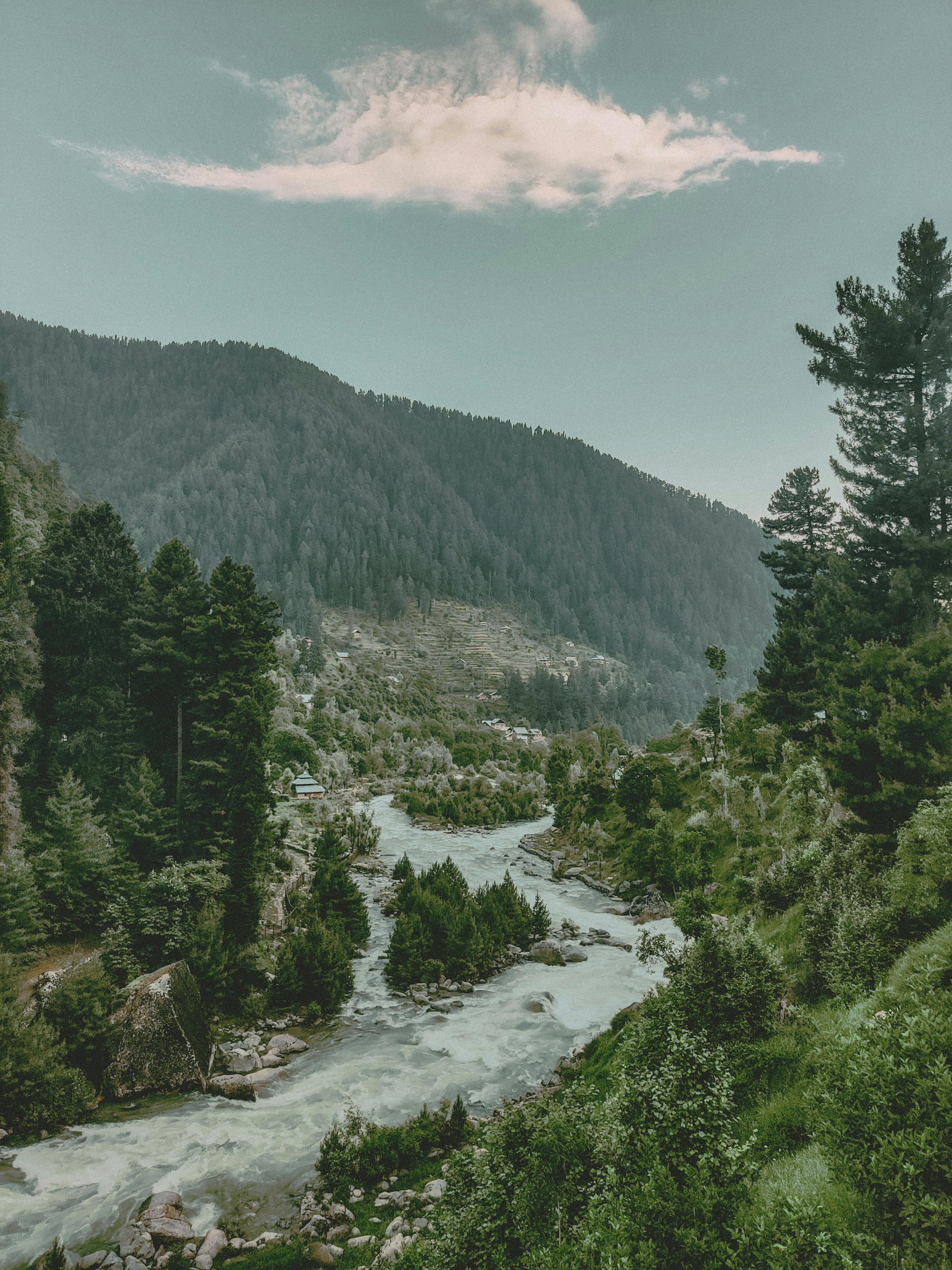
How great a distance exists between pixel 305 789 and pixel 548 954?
41066 millimetres

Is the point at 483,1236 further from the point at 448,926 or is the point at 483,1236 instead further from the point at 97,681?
the point at 97,681

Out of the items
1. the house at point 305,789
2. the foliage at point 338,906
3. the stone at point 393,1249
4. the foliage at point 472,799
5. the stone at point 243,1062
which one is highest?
the stone at point 393,1249

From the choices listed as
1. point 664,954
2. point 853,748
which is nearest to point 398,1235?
point 664,954

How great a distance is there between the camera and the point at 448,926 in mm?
34562

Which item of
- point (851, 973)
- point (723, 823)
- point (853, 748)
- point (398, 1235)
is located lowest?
point (398, 1235)

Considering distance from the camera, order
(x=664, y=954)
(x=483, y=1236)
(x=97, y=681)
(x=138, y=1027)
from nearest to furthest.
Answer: (x=483, y=1236) → (x=664, y=954) → (x=138, y=1027) → (x=97, y=681)

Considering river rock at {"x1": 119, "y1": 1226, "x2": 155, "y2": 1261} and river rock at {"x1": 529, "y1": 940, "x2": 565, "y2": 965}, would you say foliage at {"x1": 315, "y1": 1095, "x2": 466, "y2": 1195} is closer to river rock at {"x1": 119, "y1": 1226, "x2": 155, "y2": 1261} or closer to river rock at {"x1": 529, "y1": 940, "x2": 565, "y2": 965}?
river rock at {"x1": 119, "y1": 1226, "x2": 155, "y2": 1261}

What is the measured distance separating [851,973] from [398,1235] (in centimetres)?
1246

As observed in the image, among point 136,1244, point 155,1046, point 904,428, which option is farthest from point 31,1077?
point 904,428

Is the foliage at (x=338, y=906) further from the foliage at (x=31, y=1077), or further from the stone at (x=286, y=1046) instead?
the foliage at (x=31, y=1077)

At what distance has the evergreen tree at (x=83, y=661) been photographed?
35281 millimetres

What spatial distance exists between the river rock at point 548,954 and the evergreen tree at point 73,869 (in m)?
22.7

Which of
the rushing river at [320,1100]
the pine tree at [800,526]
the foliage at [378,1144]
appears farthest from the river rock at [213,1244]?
the pine tree at [800,526]

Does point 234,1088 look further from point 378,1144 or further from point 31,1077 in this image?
point 378,1144
